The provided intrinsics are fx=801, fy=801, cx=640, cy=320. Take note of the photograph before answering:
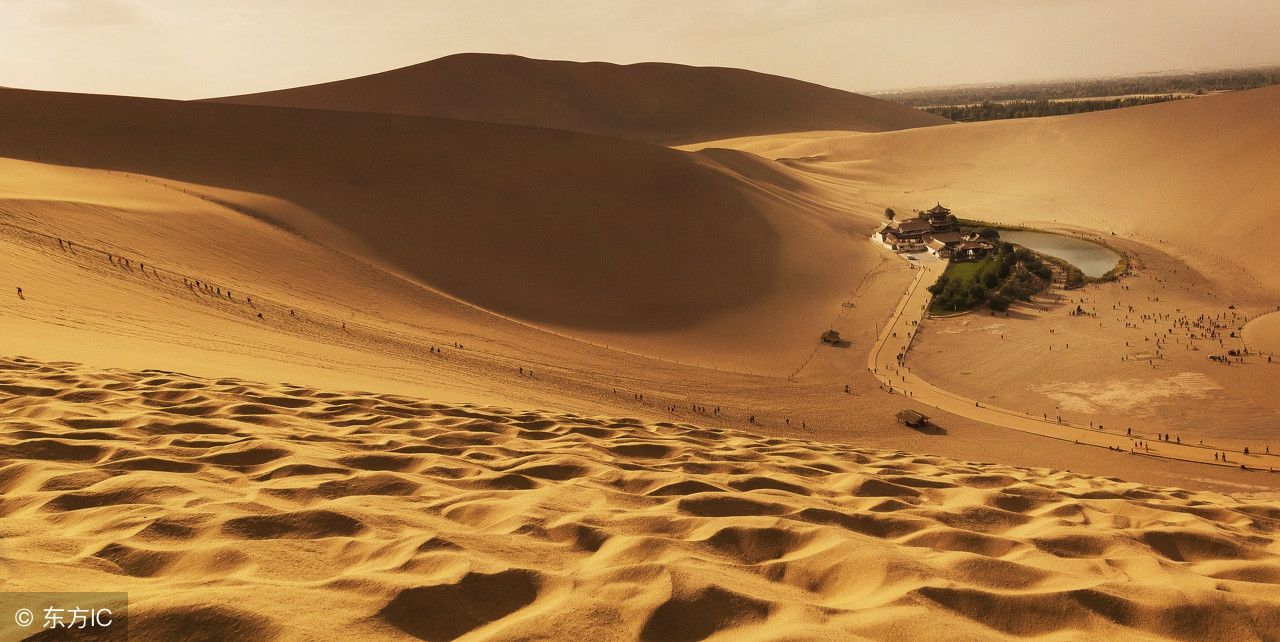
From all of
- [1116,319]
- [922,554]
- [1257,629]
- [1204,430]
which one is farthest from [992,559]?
[1116,319]

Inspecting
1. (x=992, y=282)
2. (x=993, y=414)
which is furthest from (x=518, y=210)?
(x=993, y=414)

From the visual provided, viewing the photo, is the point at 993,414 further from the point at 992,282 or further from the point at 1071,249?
the point at 1071,249

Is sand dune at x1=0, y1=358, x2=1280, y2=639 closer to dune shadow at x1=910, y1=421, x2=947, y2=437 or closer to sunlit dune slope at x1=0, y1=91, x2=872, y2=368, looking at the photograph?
dune shadow at x1=910, y1=421, x2=947, y2=437

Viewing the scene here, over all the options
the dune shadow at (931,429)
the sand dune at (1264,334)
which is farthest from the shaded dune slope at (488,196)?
the sand dune at (1264,334)

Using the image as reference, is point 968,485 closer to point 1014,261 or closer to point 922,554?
point 922,554

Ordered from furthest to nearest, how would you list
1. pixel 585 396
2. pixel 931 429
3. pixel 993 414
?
pixel 993 414
pixel 931 429
pixel 585 396

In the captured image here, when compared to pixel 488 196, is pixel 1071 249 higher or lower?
lower

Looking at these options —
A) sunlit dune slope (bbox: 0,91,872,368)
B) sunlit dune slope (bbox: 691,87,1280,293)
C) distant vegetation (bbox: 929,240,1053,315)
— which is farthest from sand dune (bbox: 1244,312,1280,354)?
sunlit dune slope (bbox: 0,91,872,368)
